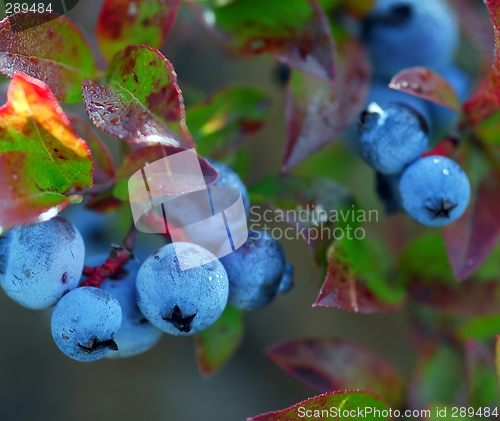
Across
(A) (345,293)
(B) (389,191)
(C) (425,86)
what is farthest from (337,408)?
(C) (425,86)

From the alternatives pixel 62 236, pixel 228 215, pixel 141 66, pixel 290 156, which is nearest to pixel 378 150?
pixel 290 156

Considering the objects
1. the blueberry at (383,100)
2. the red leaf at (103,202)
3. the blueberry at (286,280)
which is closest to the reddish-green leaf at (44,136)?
the red leaf at (103,202)

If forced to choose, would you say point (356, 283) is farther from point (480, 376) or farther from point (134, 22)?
point (134, 22)

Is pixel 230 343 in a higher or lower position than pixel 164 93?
lower

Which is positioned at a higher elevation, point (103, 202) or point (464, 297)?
point (103, 202)

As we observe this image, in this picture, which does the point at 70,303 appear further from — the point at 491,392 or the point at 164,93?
the point at 491,392

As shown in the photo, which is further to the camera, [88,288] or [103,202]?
[103,202]
